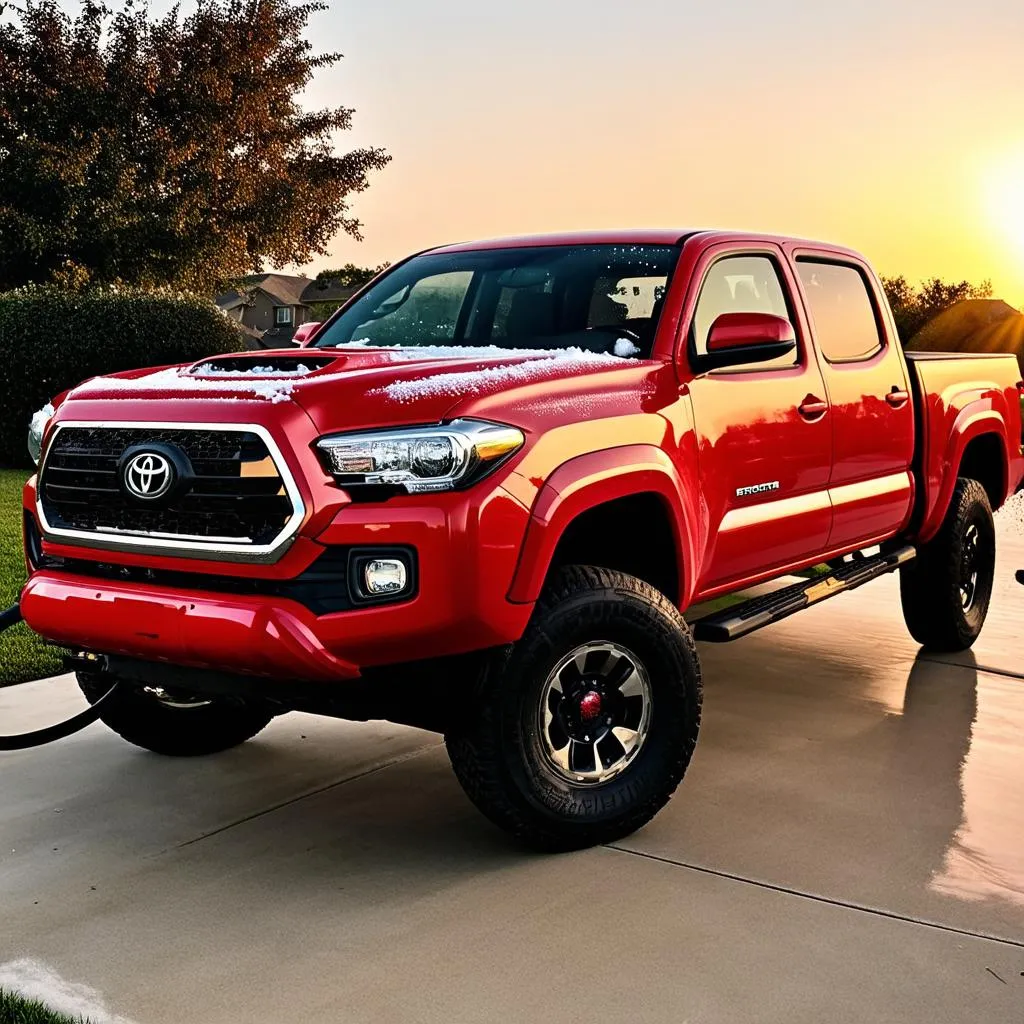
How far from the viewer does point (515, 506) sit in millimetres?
3811

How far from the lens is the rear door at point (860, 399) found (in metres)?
5.75

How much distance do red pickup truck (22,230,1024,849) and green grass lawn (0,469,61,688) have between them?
611mm

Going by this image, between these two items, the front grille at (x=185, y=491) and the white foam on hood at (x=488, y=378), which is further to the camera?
the white foam on hood at (x=488, y=378)

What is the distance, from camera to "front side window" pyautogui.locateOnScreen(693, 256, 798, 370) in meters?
5.04

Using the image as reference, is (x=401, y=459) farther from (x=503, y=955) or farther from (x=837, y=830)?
(x=837, y=830)

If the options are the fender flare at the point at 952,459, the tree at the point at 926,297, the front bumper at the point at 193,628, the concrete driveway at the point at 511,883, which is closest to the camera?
the concrete driveway at the point at 511,883

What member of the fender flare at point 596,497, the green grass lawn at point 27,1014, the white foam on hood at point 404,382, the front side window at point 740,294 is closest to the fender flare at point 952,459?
the front side window at point 740,294

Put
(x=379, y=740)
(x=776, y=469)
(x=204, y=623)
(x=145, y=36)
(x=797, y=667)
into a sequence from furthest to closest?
(x=145, y=36)
(x=797, y=667)
(x=379, y=740)
(x=776, y=469)
(x=204, y=623)

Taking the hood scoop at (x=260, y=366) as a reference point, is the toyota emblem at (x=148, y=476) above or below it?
below

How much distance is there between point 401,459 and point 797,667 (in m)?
3.78

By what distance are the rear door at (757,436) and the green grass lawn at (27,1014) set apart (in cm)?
A: 260

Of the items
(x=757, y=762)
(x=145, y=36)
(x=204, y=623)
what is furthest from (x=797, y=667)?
(x=145, y=36)

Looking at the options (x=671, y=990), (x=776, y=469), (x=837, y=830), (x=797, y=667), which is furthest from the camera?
(x=797, y=667)

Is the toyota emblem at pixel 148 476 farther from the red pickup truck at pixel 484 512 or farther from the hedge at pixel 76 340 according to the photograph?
the hedge at pixel 76 340
